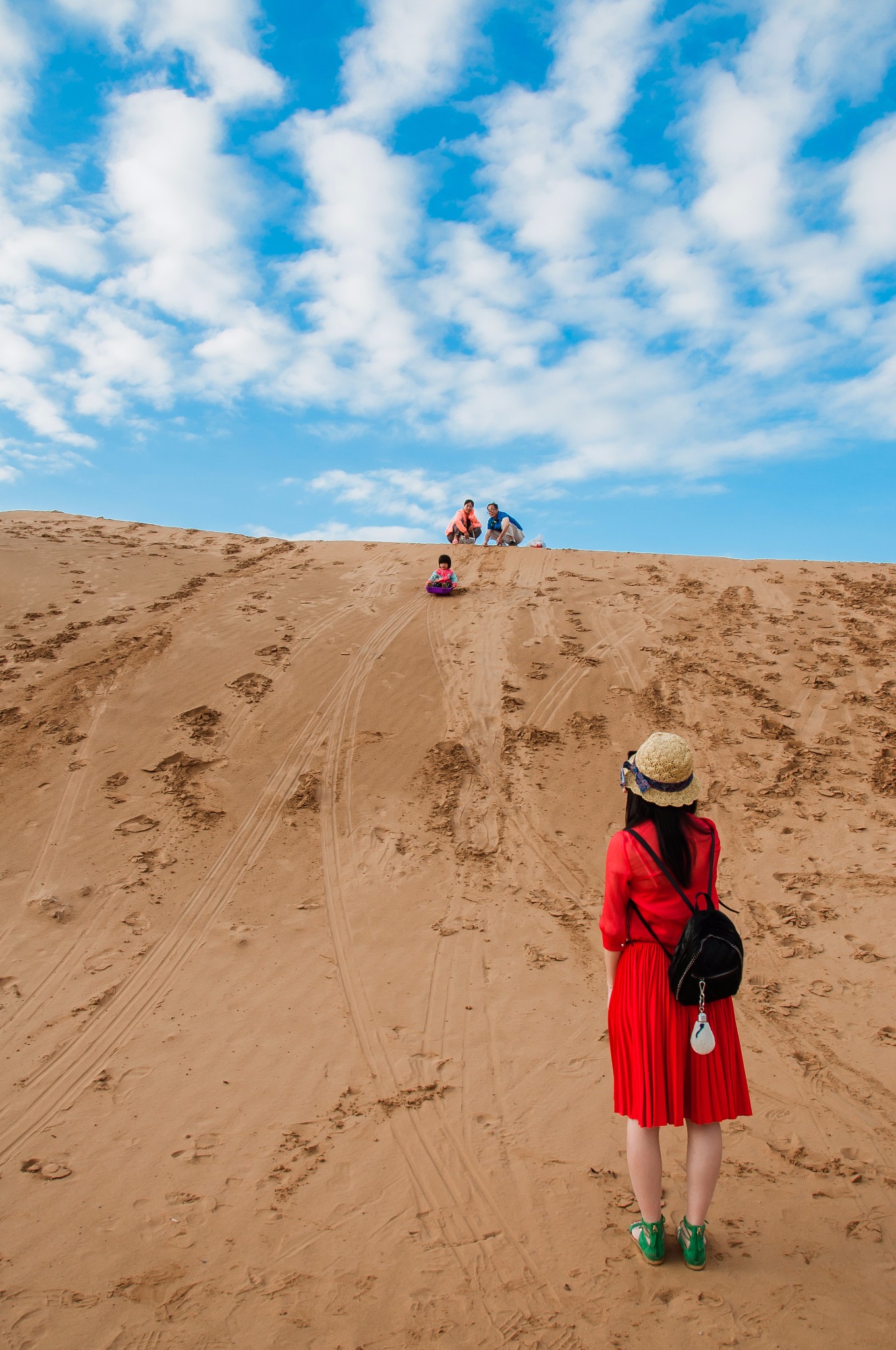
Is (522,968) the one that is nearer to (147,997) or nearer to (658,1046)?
(147,997)

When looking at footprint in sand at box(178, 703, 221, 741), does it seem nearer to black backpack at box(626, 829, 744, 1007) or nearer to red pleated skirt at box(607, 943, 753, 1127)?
red pleated skirt at box(607, 943, 753, 1127)

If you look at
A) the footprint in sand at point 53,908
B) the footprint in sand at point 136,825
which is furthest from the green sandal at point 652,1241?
the footprint in sand at point 136,825

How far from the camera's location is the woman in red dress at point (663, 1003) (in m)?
2.48

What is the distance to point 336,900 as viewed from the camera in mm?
6152

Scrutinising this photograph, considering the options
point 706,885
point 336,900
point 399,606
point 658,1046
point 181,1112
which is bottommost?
point 181,1112

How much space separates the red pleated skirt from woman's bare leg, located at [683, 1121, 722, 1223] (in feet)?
0.18

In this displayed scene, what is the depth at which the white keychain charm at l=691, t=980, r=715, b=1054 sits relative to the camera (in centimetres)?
240

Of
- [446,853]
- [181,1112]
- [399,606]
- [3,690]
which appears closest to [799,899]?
[446,853]

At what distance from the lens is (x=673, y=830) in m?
2.50

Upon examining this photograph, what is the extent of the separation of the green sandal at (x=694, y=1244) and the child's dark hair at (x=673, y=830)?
126 cm

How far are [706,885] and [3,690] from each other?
350 inches


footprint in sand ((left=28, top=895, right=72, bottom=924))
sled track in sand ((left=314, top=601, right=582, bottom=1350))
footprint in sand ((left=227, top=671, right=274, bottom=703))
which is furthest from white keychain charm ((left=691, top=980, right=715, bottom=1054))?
footprint in sand ((left=227, top=671, right=274, bottom=703))

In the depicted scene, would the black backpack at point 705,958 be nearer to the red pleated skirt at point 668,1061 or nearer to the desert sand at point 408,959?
the red pleated skirt at point 668,1061

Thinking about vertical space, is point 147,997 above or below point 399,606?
below
